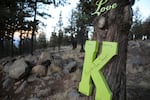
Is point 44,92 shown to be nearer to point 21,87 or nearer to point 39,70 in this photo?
point 21,87

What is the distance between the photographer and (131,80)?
1128 centimetres

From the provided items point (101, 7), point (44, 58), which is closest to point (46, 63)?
point (44, 58)

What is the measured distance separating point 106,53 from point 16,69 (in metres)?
8.76

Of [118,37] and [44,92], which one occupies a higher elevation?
[118,37]

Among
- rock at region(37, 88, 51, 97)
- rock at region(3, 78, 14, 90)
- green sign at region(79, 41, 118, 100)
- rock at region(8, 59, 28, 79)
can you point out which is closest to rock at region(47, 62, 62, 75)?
rock at region(8, 59, 28, 79)

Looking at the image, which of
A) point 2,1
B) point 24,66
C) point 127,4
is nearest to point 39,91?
point 24,66

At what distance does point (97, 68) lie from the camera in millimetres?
4617

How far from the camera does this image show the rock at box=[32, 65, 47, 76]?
12088 millimetres

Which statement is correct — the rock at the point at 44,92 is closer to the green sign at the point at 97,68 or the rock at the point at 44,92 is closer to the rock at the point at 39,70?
the rock at the point at 39,70

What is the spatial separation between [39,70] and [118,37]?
8.29 meters

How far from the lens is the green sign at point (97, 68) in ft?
14.6

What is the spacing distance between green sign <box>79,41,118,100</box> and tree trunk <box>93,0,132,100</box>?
13 cm

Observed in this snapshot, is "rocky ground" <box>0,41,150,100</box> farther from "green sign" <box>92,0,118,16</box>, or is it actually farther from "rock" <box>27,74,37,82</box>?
"green sign" <box>92,0,118,16</box>

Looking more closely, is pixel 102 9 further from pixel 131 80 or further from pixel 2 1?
pixel 2 1
